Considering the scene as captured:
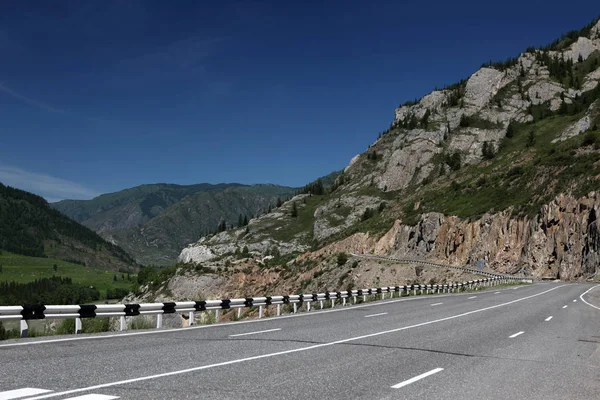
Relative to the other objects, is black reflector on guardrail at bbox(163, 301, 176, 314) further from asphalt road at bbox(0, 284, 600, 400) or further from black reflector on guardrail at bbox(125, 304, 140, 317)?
asphalt road at bbox(0, 284, 600, 400)

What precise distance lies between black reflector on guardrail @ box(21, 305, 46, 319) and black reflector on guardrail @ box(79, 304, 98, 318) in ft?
3.70

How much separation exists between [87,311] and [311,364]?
8881mm

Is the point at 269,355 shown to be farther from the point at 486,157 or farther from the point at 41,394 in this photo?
the point at 486,157

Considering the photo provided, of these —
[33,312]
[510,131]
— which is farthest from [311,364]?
[510,131]

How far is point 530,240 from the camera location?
228ft

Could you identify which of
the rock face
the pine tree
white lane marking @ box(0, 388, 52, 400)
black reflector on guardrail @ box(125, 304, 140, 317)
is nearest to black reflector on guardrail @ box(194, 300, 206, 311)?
black reflector on guardrail @ box(125, 304, 140, 317)

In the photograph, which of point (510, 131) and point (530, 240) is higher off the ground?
point (510, 131)

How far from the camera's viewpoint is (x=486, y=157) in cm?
15850

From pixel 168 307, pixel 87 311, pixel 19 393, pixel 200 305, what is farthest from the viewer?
pixel 200 305

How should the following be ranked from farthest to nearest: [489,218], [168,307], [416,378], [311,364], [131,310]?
[489,218] < [168,307] < [131,310] < [311,364] < [416,378]

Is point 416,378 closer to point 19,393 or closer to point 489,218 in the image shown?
point 19,393

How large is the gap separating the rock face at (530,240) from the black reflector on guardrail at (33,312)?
208 ft

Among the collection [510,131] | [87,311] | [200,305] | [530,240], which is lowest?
[200,305]

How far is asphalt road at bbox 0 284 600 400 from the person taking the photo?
24.0 ft
